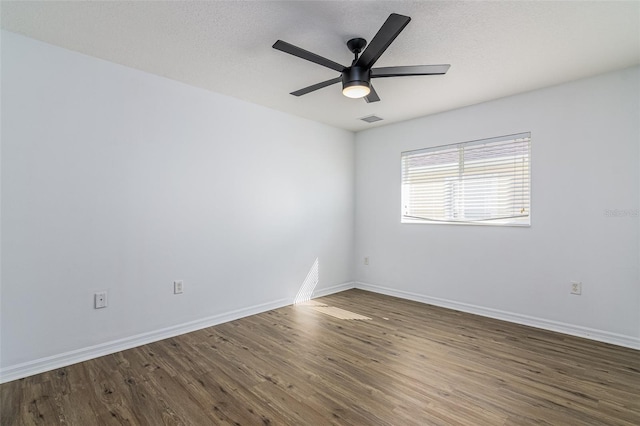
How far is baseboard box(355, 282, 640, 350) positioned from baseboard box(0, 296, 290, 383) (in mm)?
2038

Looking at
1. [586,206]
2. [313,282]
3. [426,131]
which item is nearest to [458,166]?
[426,131]

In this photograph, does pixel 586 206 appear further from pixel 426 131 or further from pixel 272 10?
pixel 272 10

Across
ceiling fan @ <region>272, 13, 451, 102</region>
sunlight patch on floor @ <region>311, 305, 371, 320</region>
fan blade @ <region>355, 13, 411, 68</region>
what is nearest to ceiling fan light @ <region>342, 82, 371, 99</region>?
ceiling fan @ <region>272, 13, 451, 102</region>

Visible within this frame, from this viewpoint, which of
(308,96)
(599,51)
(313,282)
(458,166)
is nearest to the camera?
(599,51)

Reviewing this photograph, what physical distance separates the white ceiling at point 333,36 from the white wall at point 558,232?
0.32 metres

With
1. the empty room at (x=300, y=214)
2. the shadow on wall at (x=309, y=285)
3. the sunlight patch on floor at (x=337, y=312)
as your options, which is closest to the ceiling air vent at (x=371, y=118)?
the empty room at (x=300, y=214)

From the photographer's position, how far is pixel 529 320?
3324 millimetres

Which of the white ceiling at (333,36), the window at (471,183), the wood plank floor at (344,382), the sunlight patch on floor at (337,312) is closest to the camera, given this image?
the wood plank floor at (344,382)

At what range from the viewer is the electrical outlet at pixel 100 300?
2.61m

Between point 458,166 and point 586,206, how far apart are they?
52.5 inches

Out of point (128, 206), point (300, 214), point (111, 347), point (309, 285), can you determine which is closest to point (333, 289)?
point (309, 285)

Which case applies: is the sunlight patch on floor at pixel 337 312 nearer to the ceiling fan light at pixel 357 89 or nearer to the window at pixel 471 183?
the window at pixel 471 183

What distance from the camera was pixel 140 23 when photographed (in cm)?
215

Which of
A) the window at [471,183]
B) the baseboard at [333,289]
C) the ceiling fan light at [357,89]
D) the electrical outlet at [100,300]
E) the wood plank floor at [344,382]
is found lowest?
the wood plank floor at [344,382]
